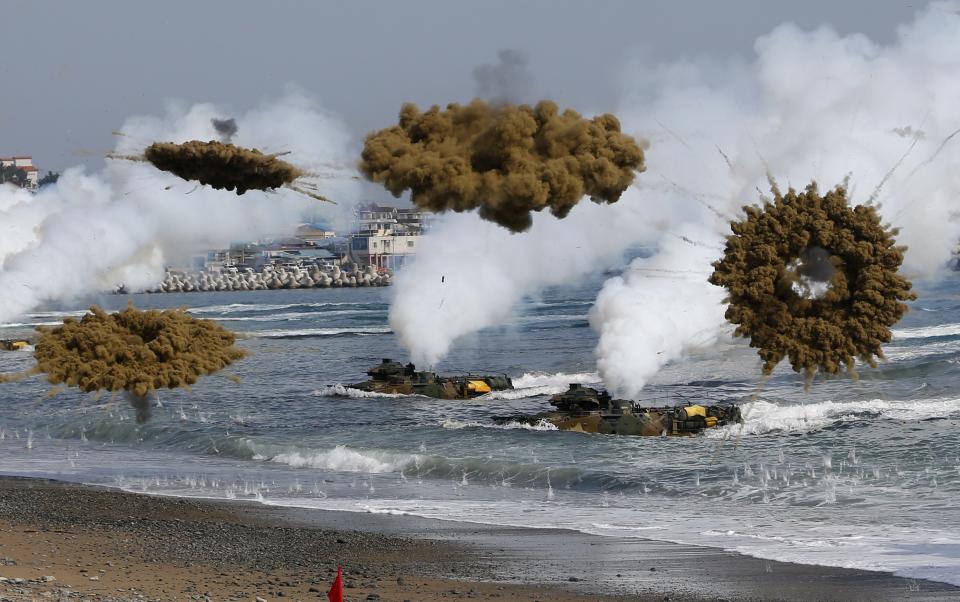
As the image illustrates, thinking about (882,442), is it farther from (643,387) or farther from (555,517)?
(643,387)

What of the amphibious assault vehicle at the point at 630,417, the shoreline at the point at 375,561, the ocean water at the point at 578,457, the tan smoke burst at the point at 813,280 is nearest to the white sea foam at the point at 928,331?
the ocean water at the point at 578,457

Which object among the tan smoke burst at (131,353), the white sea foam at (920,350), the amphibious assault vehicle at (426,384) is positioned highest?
the white sea foam at (920,350)

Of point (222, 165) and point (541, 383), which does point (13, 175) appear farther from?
point (222, 165)

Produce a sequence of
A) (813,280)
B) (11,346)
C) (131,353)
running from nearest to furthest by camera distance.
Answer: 1. (813,280)
2. (131,353)
3. (11,346)

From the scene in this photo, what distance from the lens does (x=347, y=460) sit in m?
46.2

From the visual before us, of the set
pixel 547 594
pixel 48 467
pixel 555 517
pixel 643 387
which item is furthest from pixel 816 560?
pixel 643 387

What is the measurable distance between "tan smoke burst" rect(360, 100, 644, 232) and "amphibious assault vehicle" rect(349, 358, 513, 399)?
167ft

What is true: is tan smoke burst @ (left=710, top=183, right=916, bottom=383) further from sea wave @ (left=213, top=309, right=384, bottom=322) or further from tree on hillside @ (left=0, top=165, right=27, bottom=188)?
tree on hillside @ (left=0, top=165, right=27, bottom=188)

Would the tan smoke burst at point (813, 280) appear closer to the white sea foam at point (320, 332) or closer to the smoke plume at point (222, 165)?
the smoke plume at point (222, 165)

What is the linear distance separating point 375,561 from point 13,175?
13546cm

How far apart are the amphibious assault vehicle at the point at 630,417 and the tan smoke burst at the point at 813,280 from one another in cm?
3207

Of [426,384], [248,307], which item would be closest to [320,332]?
[248,307]

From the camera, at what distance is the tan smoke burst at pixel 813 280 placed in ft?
59.3

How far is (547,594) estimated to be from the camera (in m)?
24.6
